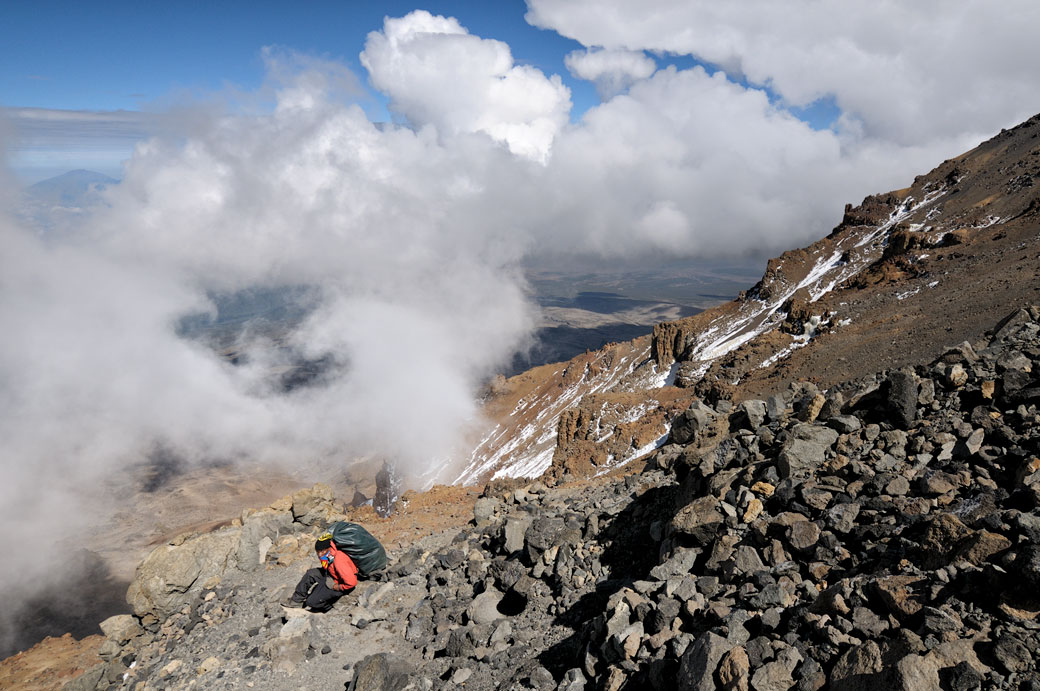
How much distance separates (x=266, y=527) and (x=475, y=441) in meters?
71.0

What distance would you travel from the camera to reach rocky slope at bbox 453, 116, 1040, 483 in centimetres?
2527

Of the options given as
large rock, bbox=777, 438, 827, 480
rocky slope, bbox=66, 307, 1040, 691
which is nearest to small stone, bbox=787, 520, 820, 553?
rocky slope, bbox=66, 307, 1040, 691

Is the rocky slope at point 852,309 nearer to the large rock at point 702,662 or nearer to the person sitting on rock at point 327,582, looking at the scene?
the large rock at point 702,662

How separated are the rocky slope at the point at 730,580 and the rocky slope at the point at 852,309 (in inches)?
672

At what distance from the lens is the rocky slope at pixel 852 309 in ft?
82.9

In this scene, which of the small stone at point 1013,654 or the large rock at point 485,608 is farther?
the large rock at point 485,608

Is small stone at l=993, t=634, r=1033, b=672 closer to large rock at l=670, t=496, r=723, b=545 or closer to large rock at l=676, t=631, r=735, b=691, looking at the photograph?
large rock at l=676, t=631, r=735, b=691

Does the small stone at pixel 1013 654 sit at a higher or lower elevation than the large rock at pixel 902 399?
lower

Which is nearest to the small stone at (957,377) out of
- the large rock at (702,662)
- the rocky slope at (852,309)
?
the large rock at (702,662)

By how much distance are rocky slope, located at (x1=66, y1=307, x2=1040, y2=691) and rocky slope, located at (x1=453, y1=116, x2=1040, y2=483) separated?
1706 cm

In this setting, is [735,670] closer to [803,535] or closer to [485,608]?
[803,535]

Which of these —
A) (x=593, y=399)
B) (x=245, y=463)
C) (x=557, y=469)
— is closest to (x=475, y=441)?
(x=593, y=399)

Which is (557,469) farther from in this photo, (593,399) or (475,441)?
(475,441)

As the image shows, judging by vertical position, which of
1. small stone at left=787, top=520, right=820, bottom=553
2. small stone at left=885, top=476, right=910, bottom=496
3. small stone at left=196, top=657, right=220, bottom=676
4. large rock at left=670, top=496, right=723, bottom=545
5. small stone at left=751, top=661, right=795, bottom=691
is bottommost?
small stone at left=196, top=657, right=220, bottom=676
